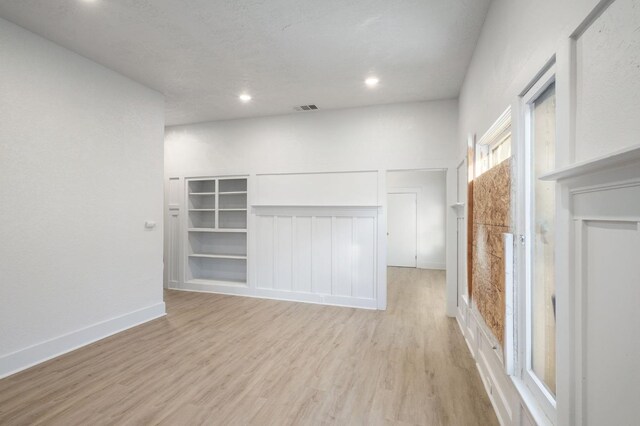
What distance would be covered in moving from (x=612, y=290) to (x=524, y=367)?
1.07 meters

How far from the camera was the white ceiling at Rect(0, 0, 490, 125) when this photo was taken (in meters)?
2.44

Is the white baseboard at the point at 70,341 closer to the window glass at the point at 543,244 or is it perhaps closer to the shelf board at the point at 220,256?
the shelf board at the point at 220,256

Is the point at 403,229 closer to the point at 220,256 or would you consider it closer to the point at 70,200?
the point at 220,256

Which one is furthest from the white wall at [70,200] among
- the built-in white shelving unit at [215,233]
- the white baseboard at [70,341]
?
the built-in white shelving unit at [215,233]

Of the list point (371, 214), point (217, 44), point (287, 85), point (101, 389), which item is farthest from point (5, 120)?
point (371, 214)

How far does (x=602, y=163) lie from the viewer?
839 mm

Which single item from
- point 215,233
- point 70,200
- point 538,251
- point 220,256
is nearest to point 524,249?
point 538,251

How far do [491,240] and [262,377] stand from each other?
2130 millimetres

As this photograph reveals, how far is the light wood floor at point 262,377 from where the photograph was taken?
2.09 m

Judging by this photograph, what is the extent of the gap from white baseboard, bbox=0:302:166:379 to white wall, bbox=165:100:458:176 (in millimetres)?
2576

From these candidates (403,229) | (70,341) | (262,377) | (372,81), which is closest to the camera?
(262,377)

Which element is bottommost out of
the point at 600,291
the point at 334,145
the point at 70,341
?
the point at 70,341

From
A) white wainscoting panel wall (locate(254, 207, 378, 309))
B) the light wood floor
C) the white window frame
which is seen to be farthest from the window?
white wainscoting panel wall (locate(254, 207, 378, 309))

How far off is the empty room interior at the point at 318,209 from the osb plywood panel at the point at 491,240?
1.1 inches
